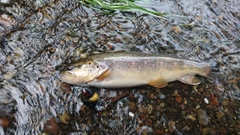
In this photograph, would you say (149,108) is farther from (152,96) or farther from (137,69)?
(137,69)

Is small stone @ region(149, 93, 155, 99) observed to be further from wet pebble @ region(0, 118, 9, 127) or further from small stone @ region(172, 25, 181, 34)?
wet pebble @ region(0, 118, 9, 127)

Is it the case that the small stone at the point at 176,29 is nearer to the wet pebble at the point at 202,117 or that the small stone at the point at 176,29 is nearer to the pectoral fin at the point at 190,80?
the pectoral fin at the point at 190,80

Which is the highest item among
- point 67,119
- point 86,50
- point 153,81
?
point 86,50

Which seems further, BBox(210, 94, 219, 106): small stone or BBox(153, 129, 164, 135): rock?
BBox(210, 94, 219, 106): small stone

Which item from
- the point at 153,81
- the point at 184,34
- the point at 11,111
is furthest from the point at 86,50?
the point at 184,34

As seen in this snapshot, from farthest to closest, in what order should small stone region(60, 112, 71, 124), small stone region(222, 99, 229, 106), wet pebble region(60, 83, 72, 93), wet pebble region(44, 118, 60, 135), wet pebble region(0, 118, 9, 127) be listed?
small stone region(222, 99, 229, 106) → wet pebble region(60, 83, 72, 93) → small stone region(60, 112, 71, 124) → wet pebble region(44, 118, 60, 135) → wet pebble region(0, 118, 9, 127)

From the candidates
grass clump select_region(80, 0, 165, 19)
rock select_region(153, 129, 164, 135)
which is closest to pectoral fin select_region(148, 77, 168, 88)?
rock select_region(153, 129, 164, 135)

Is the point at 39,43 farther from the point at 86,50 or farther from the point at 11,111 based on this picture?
the point at 11,111

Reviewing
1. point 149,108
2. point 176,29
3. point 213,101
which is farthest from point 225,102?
point 176,29
